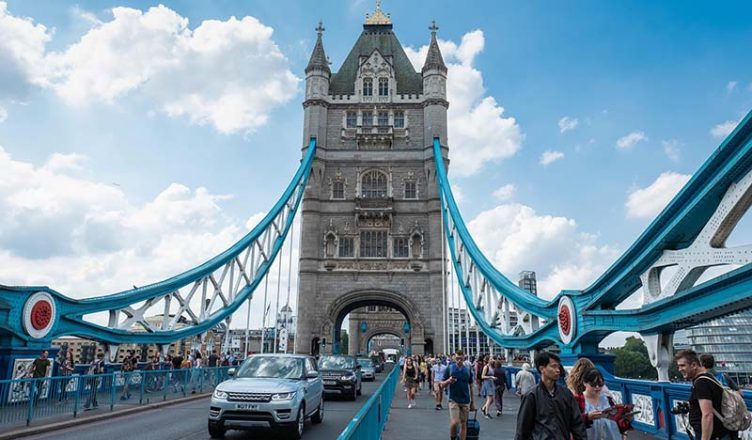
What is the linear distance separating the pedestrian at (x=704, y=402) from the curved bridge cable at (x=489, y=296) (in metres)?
9.87

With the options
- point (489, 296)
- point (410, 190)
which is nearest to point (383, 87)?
point (410, 190)

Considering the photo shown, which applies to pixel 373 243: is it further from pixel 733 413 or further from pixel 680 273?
pixel 733 413

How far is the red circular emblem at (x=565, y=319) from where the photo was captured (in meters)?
12.9

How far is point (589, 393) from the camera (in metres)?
4.75

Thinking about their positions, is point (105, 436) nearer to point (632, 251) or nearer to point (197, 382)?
point (197, 382)

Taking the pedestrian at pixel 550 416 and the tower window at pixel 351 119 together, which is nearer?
the pedestrian at pixel 550 416

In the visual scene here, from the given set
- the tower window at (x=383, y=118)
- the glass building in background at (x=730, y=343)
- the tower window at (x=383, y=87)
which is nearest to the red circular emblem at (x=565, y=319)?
the tower window at (x=383, y=118)

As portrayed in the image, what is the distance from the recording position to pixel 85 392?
12.3m

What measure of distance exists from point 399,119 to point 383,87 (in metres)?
2.87

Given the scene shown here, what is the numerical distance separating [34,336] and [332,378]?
319 inches

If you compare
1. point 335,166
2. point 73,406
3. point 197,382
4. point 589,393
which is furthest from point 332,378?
point 335,166

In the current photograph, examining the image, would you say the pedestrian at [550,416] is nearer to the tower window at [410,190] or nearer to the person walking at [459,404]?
the person walking at [459,404]

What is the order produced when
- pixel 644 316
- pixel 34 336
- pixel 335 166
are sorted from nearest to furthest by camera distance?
pixel 644 316 → pixel 34 336 → pixel 335 166

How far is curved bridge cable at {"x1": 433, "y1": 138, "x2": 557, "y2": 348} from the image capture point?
55.3 feet
